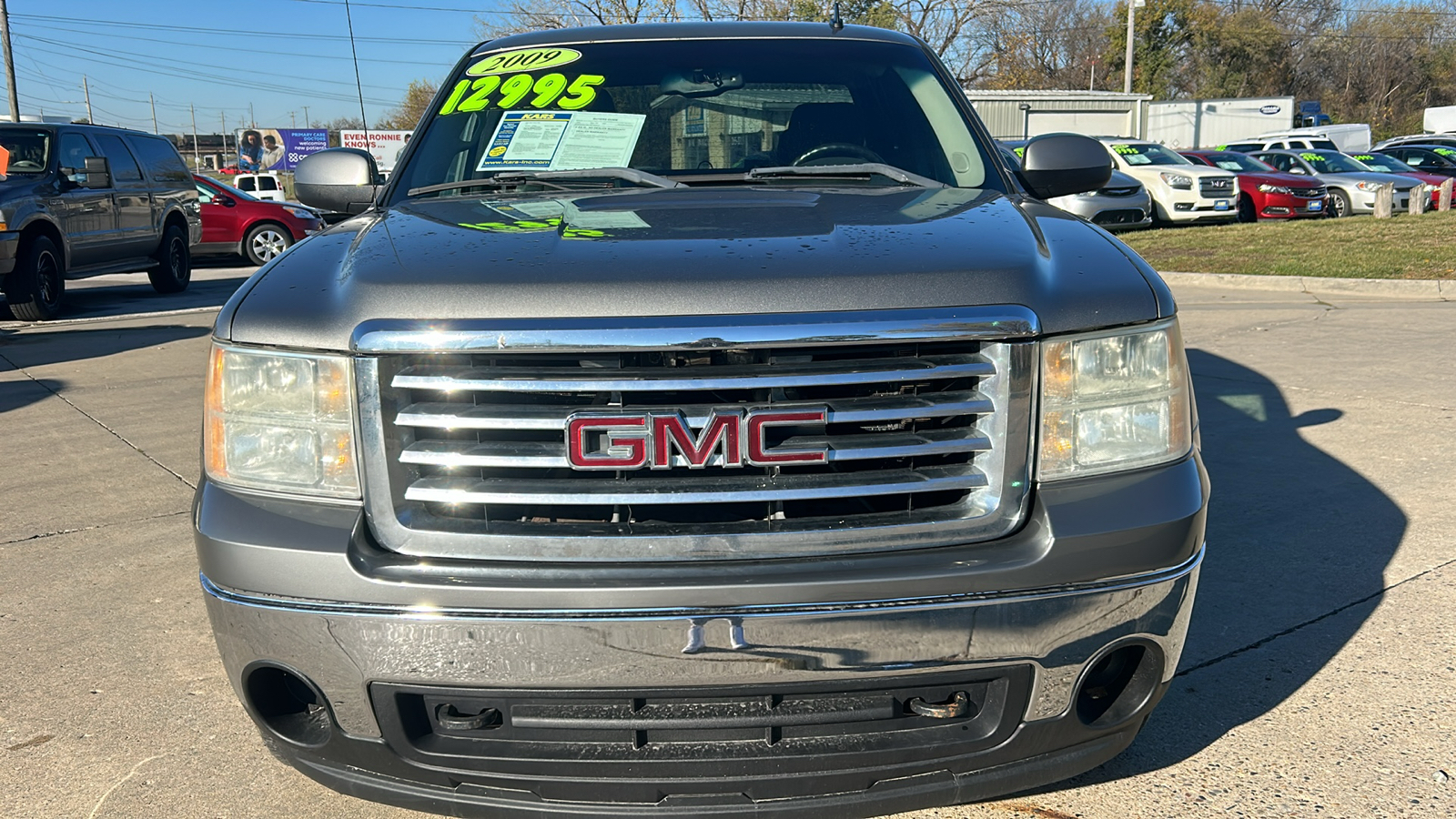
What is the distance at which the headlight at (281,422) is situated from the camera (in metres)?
2.05

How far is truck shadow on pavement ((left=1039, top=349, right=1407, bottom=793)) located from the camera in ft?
9.28

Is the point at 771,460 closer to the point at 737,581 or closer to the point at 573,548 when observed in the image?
the point at 737,581

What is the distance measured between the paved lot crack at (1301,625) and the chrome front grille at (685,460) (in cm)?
133

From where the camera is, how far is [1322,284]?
37.2ft

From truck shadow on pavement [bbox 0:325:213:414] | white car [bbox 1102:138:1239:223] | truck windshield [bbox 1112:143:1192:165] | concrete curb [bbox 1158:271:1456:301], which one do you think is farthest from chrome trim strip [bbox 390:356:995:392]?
truck windshield [bbox 1112:143:1192:165]

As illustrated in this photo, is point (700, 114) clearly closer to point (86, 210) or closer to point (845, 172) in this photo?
point (845, 172)

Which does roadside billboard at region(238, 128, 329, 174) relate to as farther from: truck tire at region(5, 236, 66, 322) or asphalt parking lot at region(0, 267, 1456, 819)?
asphalt parking lot at region(0, 267, 1456, 819)

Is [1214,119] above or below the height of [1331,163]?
above

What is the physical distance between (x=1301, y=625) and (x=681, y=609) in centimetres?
227

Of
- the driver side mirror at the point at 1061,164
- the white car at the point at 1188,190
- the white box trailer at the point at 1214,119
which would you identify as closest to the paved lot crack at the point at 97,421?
the driver side mirror at the point at 1061,164

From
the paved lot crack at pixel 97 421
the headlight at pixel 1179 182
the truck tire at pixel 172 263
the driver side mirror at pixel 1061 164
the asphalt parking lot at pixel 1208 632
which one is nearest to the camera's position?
the asphalt parking lot at pixel 1208 632

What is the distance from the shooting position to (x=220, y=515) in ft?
6.81

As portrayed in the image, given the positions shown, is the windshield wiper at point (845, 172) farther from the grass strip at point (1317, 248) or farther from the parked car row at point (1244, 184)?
the parked car row at point (1244, 184)

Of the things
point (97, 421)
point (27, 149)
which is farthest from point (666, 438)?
point (27, 149)
